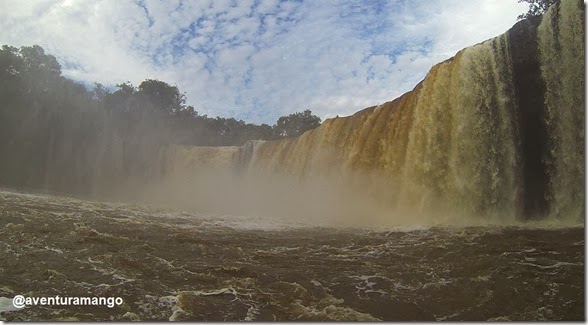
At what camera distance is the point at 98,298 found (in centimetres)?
429

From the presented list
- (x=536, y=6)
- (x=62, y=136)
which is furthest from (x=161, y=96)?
(x=536, y=6)

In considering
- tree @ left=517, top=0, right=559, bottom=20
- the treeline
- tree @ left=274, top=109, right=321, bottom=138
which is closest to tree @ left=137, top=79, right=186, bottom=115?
the treeline

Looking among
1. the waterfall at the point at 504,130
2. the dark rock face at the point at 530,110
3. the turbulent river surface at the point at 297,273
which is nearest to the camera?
the turbulent river surface at the point at 297,273

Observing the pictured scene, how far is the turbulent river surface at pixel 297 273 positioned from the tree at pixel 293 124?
126 feet

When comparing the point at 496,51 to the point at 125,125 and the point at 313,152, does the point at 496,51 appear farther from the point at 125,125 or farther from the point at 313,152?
the point at 125,125

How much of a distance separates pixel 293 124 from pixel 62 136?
25.9m

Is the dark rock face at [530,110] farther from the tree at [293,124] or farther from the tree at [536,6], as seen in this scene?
the tree at [293,124]

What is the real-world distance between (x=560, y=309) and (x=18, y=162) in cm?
2503

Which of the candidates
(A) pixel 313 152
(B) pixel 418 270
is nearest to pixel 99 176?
(A) pixel 313 152

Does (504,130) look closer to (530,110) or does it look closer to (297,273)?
(530,110)

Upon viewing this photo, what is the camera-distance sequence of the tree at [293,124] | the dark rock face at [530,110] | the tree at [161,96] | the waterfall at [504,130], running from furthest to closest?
the tree at [293,124]
the tree at [161,96]
the dark rock face at [530,110]
the waterfall at [504,130]

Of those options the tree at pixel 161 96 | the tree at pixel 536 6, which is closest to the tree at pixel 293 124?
the tree at pixel 161 96

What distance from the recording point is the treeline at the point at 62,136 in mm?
22859

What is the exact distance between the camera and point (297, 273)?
5508 millimetres
